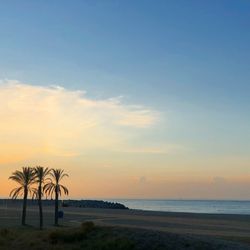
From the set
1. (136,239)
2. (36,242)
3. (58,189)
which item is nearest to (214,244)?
(136,239)

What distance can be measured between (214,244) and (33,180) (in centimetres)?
3635

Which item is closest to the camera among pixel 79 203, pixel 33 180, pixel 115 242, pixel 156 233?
pixel 115 242

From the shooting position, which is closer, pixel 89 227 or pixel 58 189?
pixel 89 227

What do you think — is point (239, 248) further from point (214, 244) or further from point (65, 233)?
point (65, 233)

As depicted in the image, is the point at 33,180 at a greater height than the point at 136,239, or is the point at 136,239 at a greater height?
the point at 33,180

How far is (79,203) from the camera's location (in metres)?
155

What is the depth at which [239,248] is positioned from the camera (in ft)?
80.8

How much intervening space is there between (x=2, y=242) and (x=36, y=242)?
6.84 feet

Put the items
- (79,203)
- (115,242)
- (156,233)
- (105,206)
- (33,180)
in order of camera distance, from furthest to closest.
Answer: (79,203), (105,206), (33,180), (156,233), (115,242)

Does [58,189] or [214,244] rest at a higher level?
[58,189]

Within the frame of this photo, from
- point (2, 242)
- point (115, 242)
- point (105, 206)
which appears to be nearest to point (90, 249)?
point (115, 242)

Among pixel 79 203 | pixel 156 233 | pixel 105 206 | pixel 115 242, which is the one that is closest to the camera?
pixel 115 242

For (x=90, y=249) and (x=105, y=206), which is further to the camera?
(x=105, y=206)

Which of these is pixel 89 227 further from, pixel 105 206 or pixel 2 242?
pixel 105 206
